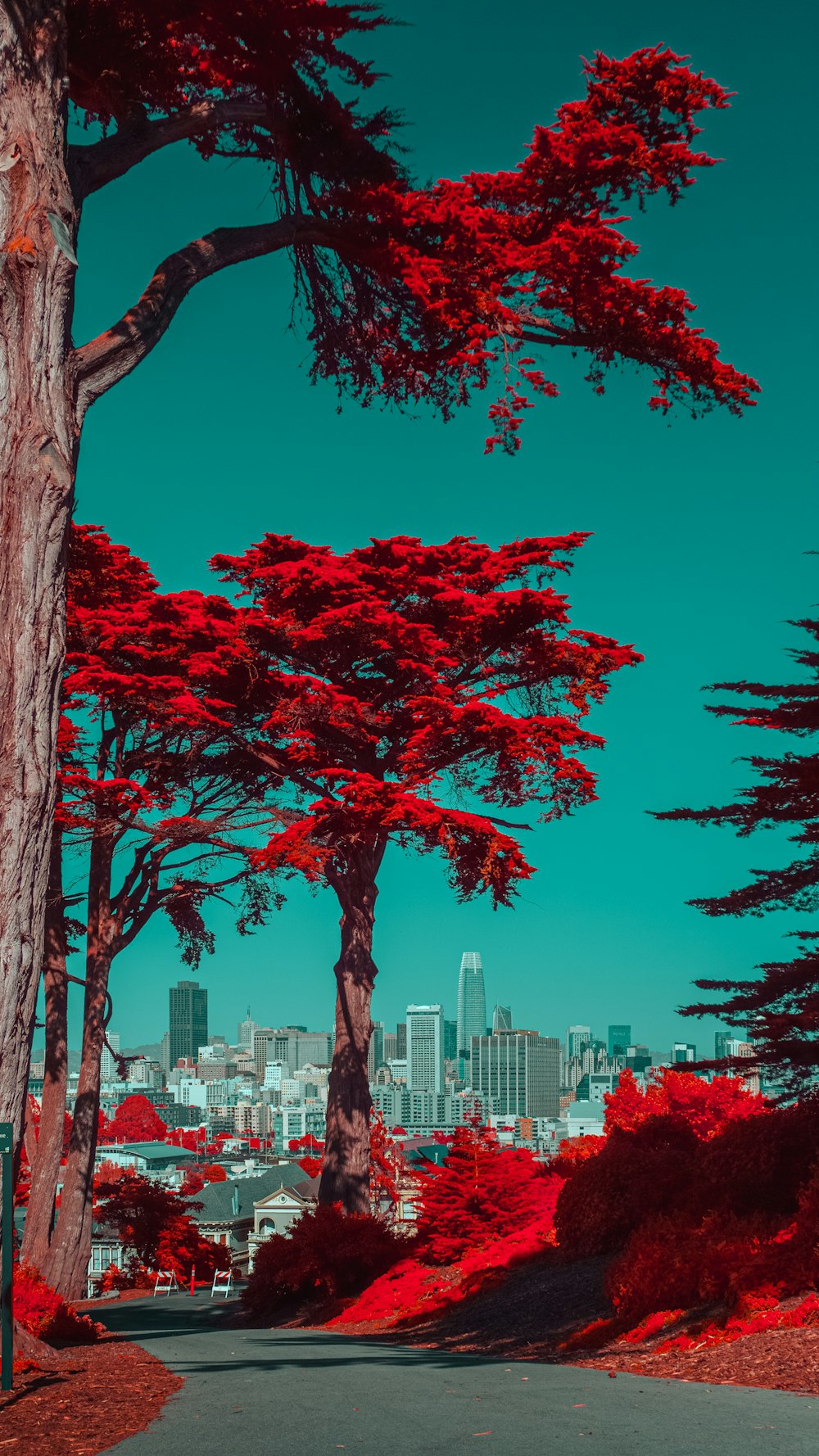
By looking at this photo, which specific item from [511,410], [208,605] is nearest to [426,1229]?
[208,605]

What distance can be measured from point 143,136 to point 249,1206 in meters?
50.9

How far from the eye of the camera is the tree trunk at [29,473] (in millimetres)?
5602

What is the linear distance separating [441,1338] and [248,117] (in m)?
11.4

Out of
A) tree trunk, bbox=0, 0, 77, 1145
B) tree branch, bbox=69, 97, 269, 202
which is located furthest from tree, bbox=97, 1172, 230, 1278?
tree branch, bbox=69, 97, 269, 202

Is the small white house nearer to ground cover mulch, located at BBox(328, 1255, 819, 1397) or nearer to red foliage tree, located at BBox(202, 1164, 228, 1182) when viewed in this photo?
red foliage tree, located at BBox(202, 1164, 228, 1182)

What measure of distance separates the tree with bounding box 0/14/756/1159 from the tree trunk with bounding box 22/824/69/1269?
12843 millimetres

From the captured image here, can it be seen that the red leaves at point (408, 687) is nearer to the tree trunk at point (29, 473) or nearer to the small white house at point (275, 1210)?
the tree trunk at point (29, 473)

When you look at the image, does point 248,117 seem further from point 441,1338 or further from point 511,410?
point 441,1338

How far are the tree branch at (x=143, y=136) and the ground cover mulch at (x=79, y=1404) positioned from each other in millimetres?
6244

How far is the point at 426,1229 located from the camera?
17328 mm

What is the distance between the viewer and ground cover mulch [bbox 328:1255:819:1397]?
25.4ft

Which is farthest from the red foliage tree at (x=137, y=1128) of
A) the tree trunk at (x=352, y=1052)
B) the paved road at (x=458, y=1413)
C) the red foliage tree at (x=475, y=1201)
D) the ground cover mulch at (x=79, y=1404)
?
the paved road at (x=458, y=1413)

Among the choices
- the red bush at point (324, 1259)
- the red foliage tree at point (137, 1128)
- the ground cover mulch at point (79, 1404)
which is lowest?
the red foliage tree at point (137, 1128)

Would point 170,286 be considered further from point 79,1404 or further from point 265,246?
point 79,1404
